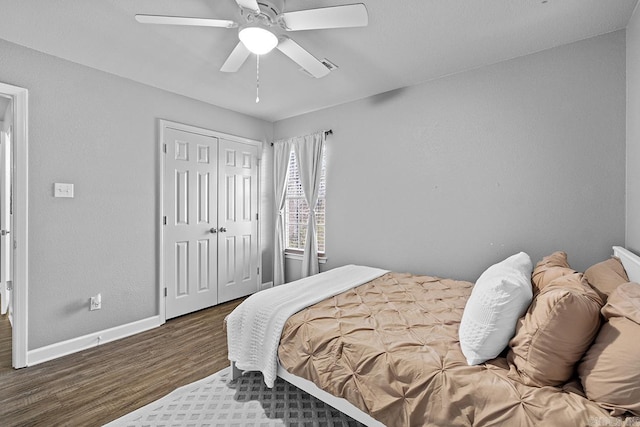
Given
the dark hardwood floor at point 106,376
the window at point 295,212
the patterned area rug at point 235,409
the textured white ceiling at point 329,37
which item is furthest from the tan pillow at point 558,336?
the window at point 295,212

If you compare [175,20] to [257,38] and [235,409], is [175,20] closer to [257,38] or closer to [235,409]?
[257,38]

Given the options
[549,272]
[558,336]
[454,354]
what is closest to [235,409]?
[454,354]

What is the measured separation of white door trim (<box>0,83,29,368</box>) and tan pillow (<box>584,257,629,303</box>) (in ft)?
12.6

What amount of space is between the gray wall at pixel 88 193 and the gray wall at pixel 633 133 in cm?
398

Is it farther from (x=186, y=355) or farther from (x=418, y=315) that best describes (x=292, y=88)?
(x=186, y=355)

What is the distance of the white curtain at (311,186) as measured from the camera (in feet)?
12.8

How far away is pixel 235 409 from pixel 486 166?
2.82 meters

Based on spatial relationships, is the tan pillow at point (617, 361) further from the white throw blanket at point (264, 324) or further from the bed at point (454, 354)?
the white throw blanket at point (264, 324)

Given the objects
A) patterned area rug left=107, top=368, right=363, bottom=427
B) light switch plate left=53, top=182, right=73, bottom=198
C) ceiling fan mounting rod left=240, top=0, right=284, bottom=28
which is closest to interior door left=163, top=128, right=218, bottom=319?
light switch plate left=53, top=182, right=73, bottom=198

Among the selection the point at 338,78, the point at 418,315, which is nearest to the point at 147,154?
the point at 338,78

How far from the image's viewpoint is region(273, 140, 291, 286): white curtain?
4285mm

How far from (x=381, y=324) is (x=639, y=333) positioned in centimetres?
106

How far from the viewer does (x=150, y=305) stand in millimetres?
3168

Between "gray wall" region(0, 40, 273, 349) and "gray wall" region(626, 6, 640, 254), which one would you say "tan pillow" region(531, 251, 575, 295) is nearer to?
"gray wall" region(626, 6, 640, 254)
